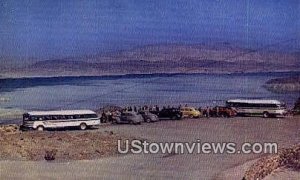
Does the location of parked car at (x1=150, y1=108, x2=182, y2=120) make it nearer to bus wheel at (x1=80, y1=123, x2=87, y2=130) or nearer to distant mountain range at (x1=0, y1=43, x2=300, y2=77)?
distant mountain range at (x1=0, y1=43, x2=300, y2=77)

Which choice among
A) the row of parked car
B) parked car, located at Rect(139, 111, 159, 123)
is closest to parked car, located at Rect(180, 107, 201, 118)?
the row of parked car

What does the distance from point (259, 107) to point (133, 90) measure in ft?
1.84

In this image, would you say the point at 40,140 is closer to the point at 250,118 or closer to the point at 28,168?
the point at 28,168

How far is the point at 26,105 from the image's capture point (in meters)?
2.57

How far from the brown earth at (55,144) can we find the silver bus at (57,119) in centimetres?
3

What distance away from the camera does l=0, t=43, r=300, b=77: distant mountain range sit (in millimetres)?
2576

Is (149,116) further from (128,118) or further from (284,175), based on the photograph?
(284,175)

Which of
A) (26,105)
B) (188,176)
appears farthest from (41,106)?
(188,176)

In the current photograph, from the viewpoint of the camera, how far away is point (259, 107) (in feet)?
8.72

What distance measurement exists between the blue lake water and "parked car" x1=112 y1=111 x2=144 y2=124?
0.05 m

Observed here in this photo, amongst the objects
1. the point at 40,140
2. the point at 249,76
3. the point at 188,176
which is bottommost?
the point at 188,176

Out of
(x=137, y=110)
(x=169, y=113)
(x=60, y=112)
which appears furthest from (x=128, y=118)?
(x=60, y=112)

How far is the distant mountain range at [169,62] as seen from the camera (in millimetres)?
2576

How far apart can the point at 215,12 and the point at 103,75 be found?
560 mm
